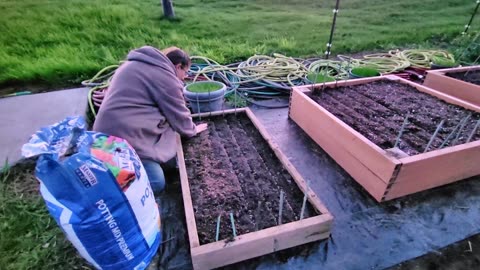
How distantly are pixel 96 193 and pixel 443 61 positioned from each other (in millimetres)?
4362

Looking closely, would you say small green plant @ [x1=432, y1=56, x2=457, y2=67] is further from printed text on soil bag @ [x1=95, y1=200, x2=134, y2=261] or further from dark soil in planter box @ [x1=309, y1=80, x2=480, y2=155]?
printed text on soil bag @ [x1=95, y1=200, x2=134, y2=261]

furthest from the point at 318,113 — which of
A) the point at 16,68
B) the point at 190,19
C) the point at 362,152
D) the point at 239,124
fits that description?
the point at 190,19

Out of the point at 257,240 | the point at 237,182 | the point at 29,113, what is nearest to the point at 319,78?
the point at 237,182

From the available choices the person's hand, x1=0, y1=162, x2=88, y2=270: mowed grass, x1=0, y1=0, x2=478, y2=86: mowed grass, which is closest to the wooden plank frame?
x1=0, y1=162, x2=88, y2=270: mowed grass

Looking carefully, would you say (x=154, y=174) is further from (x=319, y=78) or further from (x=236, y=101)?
(x=319, y=78)

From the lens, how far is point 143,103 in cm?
146

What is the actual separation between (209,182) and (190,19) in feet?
16.0

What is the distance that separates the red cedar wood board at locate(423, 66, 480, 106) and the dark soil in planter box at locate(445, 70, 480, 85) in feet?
0.11

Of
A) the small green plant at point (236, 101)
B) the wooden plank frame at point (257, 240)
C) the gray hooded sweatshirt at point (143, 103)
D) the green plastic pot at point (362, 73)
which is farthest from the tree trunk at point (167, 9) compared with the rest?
the wooden plank frame at point (257, 240)

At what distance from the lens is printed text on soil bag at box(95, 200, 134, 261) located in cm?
93

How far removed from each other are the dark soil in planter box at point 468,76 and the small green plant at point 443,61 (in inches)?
17.6

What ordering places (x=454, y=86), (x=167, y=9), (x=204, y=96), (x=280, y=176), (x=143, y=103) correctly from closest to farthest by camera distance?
(x=143, y=103)
(x=280, y=176)
(x=204, y=96)
(x=454, y=86)
(x=167, y=9)

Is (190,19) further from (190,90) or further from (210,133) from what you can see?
(210,133)

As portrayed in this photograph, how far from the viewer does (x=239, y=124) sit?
2.12 meters
